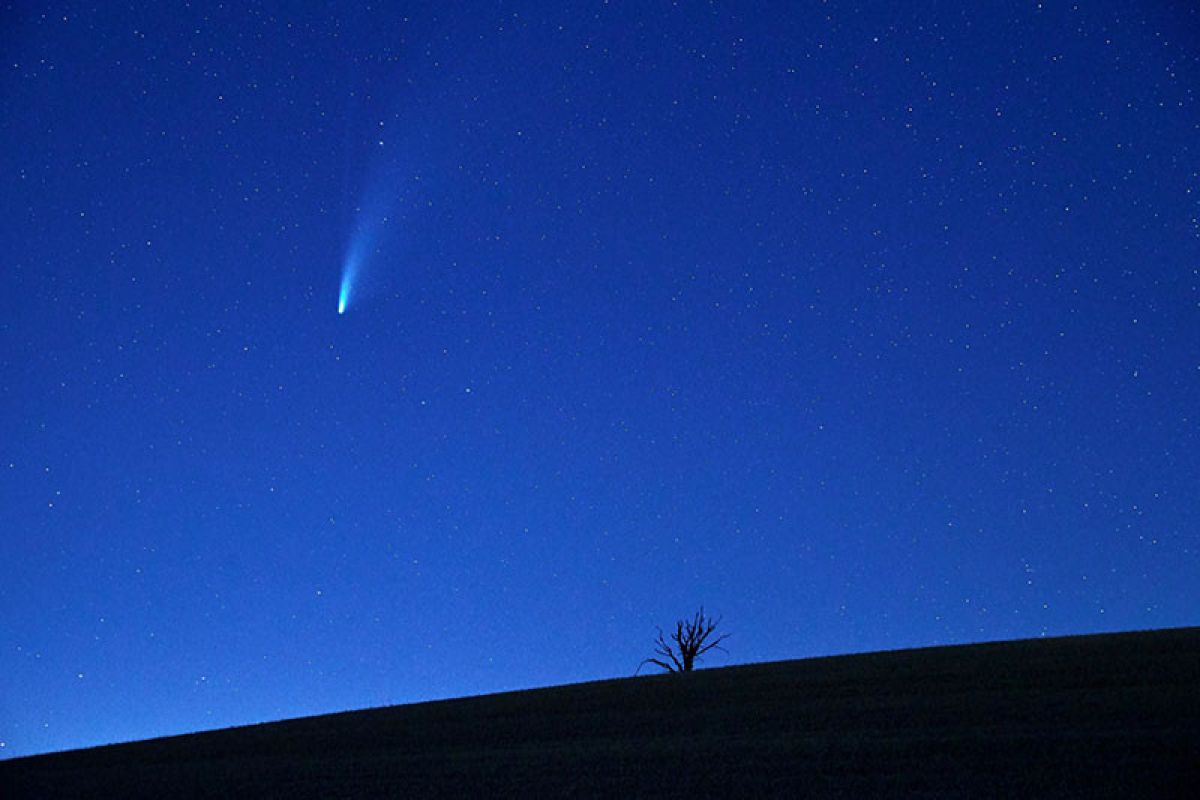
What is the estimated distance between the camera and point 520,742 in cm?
1443

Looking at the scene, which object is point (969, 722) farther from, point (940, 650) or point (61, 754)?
point (61, 754)

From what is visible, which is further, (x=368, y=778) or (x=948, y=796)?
(x=368, y=778)

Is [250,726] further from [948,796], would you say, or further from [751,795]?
[948,796]

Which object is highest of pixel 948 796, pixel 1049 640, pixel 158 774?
pixel 1049 640

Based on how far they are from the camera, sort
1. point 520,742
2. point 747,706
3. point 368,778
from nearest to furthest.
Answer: point 368,778
point 520,742
point 747,706

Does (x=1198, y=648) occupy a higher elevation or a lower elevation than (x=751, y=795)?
higher

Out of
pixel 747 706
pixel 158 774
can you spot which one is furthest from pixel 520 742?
pixel 158 774

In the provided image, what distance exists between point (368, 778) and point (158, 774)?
4.66m

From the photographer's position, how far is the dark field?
9305mm

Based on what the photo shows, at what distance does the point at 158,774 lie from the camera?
1476 centimetres

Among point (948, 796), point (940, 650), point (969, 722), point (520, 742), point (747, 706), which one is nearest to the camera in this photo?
point (948, 796)

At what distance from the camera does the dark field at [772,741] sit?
366 inches

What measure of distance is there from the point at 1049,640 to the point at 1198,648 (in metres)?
5.04

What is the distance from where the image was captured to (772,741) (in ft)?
39.7
